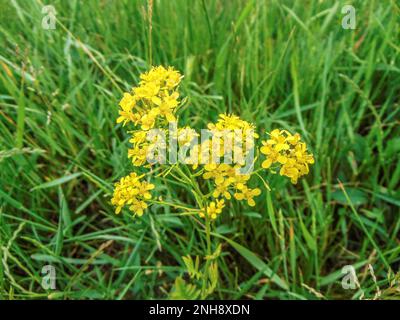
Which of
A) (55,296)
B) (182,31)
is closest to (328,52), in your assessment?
(182,31)

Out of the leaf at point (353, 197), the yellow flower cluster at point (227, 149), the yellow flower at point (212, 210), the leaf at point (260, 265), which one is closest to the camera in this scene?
the yellow flower cluster at point (227, 149)

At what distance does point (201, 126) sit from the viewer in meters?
1.55

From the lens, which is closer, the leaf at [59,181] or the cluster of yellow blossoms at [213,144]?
the cluster of yellow blossoms at [213,144]

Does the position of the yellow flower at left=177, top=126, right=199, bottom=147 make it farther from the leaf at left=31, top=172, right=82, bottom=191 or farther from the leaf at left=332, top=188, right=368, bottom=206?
the leaf at left=332, top=188, right=368, bottom=206

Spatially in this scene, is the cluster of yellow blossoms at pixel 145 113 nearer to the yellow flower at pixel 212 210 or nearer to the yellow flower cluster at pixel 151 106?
the yellow flower cluster at pixel 151 106

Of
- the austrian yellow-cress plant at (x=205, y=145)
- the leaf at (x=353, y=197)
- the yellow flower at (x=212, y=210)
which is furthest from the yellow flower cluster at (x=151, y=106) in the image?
the leaf at (x=353, y=197)

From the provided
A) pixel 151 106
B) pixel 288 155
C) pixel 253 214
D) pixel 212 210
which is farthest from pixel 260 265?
pixel 151 106

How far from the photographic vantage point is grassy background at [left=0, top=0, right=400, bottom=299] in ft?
4.64

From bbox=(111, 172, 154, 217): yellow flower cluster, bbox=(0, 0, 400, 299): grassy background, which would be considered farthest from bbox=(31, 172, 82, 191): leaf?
bbox=(111, 172, 154, 217): yellow flower cluster

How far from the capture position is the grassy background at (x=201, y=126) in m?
1.41

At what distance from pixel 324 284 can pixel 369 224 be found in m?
0.21

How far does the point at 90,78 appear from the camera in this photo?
5.42 ft

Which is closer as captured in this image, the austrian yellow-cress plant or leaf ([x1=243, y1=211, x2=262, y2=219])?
the austrian yellow-cress plant

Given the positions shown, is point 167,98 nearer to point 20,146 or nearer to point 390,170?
point 20,146
